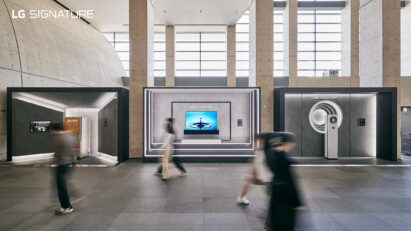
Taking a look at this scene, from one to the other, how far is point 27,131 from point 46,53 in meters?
5.07

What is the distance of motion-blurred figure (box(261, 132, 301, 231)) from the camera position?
269 centimetres

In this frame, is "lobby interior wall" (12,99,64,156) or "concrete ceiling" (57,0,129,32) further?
"concrete ceiling" (57,0,129,32)

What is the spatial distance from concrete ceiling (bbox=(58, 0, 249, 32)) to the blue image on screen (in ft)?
27.8

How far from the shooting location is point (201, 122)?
10.3 metres

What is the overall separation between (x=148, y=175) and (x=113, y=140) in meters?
3.16

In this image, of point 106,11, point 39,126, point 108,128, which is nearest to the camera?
point 39,126

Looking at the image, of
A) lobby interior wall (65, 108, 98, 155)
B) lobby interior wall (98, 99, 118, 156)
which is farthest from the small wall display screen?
lobby interior wall (98, 99, 118, 156)

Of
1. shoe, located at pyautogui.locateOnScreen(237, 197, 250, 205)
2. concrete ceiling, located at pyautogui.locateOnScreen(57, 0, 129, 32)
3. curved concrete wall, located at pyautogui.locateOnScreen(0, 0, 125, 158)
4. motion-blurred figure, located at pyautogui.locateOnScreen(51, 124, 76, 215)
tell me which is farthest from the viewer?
concrete ceiling, located at pyautogui.locateOnScreen(57, 0, 129, 32)

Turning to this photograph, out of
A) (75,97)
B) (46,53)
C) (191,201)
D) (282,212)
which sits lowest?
(191,201)

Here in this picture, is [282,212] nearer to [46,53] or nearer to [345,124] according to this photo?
[345,124]

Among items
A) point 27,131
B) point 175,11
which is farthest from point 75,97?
point 175,11

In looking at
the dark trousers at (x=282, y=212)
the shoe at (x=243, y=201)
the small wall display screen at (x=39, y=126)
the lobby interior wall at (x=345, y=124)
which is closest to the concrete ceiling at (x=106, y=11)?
the small wall display screen at (x=39, y=126)

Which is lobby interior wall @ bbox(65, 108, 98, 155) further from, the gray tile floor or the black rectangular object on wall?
the gray tile floor

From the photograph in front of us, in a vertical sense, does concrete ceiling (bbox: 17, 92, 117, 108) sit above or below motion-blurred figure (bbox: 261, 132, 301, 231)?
above
